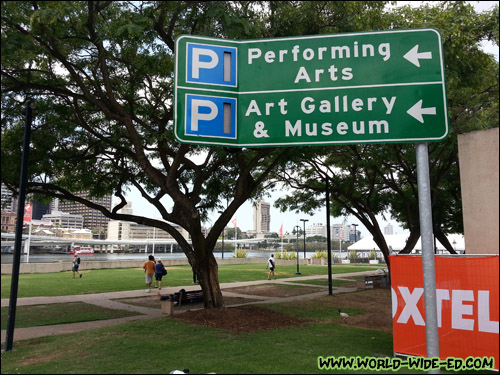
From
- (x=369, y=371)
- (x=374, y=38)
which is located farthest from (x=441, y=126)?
(x=369, y=371)

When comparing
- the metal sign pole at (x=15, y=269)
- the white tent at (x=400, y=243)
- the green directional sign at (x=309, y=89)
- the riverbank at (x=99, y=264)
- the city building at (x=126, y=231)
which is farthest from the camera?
the city building at (x=126, y=231)

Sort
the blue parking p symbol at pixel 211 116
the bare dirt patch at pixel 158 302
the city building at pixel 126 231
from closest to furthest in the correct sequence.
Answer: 1. the blue parking p symbol at pixel 211 116
2. the bare dirt patch at pixel 158 302
3. the city building at pixel 126 231

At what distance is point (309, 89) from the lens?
4551mm

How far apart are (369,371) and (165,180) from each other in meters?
8.28

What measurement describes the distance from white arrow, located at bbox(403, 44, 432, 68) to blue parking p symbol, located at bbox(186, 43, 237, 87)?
1926 millimetres

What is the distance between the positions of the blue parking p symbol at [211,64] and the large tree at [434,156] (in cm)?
486

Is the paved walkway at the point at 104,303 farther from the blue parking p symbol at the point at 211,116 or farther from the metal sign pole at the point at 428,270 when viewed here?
the metal sign pole at the point at 428,270

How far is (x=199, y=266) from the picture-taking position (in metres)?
12.9

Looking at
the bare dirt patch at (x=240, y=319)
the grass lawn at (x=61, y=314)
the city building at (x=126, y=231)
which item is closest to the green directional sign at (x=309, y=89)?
the bare dirt patch at (x=240, y=319)

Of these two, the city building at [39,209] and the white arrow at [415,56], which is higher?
the white arrow at [415,56]

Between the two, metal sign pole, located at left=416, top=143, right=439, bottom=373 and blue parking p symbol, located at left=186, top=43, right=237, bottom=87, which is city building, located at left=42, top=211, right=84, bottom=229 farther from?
metal sign pole, located at left=416, top=143, right=439, bottom=373

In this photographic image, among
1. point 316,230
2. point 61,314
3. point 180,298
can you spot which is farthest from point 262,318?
point 316,230

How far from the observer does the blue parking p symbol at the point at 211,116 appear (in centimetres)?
445

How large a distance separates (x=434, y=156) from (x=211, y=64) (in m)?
18.6
